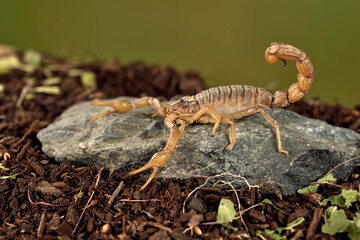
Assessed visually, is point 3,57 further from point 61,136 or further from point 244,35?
point 244,35

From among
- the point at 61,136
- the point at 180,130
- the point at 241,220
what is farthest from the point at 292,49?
the point at 61,136

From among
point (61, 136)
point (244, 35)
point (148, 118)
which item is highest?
point (244, 35)

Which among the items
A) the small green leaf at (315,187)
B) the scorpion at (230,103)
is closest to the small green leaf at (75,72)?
the scorpion at (230,103)

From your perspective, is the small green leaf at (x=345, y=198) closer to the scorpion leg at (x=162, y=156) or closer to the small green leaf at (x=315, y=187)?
the small green leaf at (x=315, y=187)

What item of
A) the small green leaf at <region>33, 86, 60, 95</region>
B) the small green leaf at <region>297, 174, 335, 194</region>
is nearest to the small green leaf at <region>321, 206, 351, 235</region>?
the small green leaf at <region>297, 174, 335, 194</region>

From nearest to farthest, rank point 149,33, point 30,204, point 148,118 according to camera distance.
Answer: point 30,204
point 148,118
point 149,33
